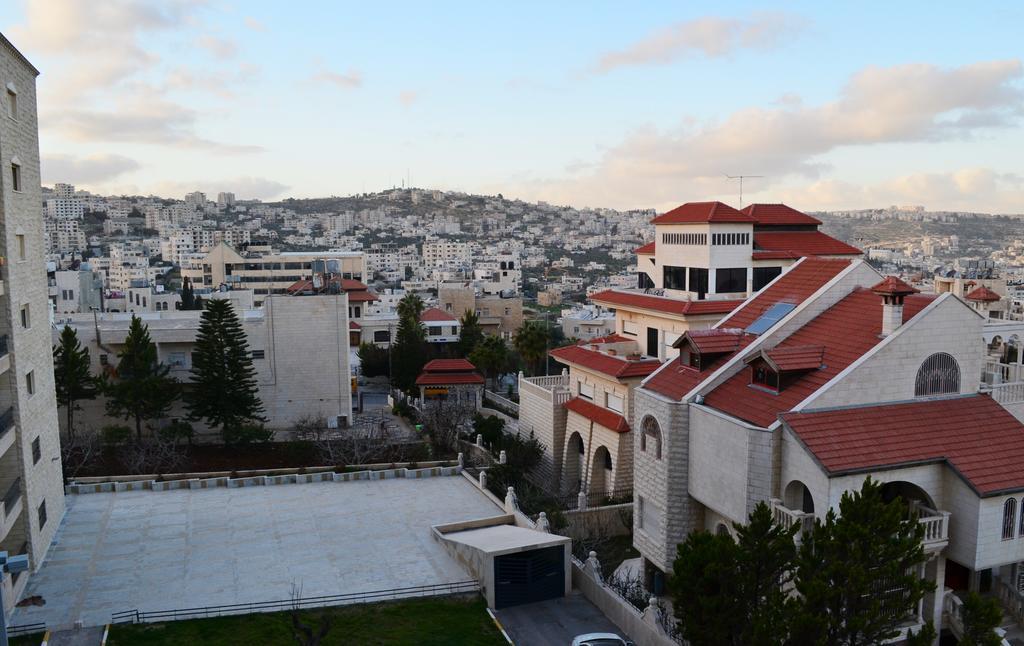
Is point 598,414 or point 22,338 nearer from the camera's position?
point 22,338

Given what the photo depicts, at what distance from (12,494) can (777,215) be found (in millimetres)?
31526

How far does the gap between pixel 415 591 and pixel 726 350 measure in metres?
10.3

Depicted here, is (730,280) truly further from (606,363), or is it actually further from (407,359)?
(407,359)

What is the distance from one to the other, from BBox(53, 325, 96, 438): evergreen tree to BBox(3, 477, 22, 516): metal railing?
16.9 metres

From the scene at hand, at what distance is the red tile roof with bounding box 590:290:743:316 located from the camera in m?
30.7

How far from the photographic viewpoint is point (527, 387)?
3775 cm

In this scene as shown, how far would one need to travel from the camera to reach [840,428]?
58.2 ft

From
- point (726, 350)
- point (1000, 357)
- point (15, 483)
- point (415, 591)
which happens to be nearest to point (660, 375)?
point (726, 350)

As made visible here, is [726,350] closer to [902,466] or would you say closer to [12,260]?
[902,466]

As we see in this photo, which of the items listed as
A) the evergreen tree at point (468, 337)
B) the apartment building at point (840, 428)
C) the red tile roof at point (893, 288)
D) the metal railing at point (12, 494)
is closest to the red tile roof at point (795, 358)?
the apartment building at point (840, 428)

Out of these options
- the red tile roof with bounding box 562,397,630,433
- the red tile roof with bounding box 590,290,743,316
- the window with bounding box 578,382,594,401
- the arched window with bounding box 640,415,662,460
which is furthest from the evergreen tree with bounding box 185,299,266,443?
the arched window with bounding box 640,415,662,460

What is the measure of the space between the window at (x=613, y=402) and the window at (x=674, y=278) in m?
6.44

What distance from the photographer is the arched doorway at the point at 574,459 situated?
34.4m

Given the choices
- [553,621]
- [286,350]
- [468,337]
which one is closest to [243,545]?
[553,621]
